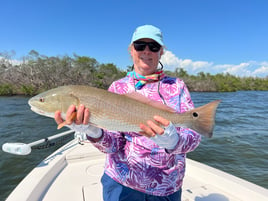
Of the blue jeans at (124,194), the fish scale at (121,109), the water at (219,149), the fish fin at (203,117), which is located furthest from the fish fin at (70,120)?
the water at (219,149)

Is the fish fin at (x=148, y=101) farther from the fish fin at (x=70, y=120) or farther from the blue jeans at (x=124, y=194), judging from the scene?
the blue jeans at (x=124, y=194)

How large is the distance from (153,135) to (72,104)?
88 centimetres

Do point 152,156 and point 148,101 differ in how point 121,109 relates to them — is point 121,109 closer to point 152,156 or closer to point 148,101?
point 148,101

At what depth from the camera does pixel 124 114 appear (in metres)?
1.93

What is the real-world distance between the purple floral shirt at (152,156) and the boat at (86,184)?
1.56 meters

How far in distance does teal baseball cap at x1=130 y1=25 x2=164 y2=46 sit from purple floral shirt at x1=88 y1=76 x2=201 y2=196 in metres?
0.49

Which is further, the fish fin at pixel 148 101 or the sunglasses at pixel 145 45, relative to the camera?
the sunglasses at pixel 145 45

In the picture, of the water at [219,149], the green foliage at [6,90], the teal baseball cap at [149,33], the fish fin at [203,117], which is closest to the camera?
the fish fin at [203,117]

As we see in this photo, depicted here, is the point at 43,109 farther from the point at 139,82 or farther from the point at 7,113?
the point at 7,113

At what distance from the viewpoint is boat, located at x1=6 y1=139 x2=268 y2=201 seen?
3039 millimetres

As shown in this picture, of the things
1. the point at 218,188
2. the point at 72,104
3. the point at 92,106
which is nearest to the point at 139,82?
the point at 92,106

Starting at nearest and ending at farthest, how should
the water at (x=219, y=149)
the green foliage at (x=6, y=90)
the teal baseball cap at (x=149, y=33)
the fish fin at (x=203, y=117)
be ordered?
the fish fin at (x=203, y=117) → the teal baseball cap at (x=149, y=33) → the water at (x=219, y=149) → the green foliage at (x=6, y=90)

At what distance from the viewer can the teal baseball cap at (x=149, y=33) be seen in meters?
2.02

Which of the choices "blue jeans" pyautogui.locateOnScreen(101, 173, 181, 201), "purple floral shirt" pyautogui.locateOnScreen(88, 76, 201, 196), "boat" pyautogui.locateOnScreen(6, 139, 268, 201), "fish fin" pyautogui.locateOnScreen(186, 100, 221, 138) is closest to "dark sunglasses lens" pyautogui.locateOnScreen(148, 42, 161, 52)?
"purple floral shirt" pyautogui.locateOnScreen(88, 76, 201, 196)
